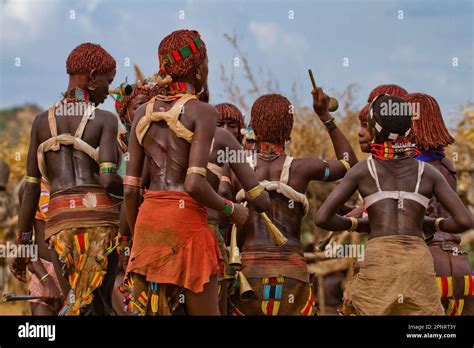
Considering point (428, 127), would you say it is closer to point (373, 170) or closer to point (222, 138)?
point (373, 170)

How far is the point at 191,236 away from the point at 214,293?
0.39 meters

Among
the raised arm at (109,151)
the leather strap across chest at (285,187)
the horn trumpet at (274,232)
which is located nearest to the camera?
the horn trumpet at (274,232)

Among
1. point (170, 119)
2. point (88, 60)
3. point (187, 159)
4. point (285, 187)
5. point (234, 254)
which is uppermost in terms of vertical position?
point (88, 60)

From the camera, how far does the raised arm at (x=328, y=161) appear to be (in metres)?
6.57

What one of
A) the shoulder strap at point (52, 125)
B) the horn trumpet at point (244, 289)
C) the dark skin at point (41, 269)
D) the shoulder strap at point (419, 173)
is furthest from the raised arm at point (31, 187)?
the shoulder strap at point (419, 173)

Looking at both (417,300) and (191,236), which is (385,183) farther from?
(191,236)

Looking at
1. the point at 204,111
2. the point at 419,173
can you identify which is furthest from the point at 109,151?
the point at 419,173

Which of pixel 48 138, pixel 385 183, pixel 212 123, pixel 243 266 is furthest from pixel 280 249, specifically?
pixel 48 138

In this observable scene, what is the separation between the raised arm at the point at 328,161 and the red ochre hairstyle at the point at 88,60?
1.61 metres

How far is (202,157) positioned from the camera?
17.1 feet

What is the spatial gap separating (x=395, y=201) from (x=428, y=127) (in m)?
1.44

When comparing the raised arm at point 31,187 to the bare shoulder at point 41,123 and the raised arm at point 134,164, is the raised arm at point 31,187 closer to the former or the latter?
the bare shoulder at point 41,123

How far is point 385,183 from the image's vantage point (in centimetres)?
568

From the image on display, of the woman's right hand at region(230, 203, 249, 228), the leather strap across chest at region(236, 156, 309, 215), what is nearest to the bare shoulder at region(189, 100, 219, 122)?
the woman's right hand at region(230, 203, 249, 228)
